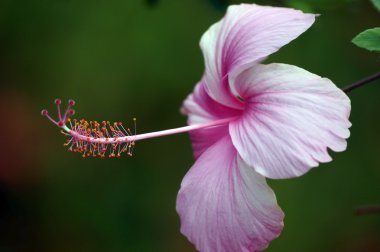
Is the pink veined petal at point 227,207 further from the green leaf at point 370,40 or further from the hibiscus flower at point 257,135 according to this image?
the green leaf at point 370,40

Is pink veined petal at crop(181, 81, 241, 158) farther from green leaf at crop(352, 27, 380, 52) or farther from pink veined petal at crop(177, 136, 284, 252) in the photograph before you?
green leaf at crop(352, 27, 380, 52)

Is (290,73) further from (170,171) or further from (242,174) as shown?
(170,171)

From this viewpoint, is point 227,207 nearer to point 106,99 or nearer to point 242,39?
point 242,39

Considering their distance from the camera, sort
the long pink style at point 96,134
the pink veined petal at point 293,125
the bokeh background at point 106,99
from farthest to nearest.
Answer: the bokeh background at point 106,99 < the long pink style at point 96,134 < the pink veined petal at point 293,125

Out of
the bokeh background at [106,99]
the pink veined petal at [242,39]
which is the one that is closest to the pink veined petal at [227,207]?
the pink veined petal at [242,39]

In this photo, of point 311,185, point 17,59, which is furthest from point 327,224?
point 17,59

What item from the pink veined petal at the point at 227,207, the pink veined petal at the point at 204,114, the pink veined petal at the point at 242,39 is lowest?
the pink veined petal at the point at 227,207
